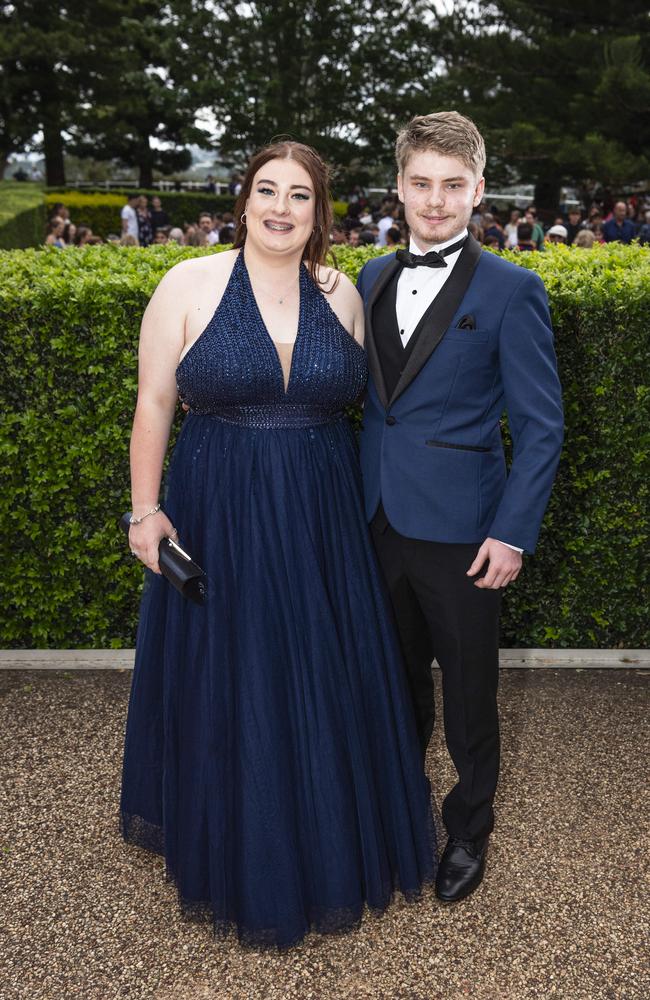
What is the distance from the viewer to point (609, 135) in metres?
23.8

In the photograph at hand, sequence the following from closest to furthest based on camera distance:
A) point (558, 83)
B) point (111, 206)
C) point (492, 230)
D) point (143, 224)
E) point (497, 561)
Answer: point (497, 561), point (492, 230), point (143, 224), point (558, 83), point (111, 206)

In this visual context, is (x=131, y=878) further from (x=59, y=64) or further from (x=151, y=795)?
(x=59, y=64)

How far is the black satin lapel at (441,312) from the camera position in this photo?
2.63 m

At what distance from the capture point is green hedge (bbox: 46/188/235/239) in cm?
2661

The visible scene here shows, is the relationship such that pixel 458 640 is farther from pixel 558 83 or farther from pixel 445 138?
pixel 558 83

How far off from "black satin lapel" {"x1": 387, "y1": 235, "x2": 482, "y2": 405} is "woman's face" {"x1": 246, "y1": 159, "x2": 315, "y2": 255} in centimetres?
44

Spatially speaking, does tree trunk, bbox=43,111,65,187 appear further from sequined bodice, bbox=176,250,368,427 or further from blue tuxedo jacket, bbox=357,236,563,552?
blue tuxedo jacket, bbox=357,236,563,552

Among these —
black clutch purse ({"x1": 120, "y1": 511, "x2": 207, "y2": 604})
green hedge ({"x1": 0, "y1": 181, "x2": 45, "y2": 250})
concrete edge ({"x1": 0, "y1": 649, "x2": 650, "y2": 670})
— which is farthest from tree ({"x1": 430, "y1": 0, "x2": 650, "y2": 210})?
black clutch purse ({"x1": 120, "y1": 511, "x2": 207, "y2": 604})

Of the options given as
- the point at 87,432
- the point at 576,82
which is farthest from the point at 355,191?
the point at 87,432

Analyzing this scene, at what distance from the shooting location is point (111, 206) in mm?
27062

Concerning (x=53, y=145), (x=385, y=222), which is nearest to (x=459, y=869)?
(x=385, y=222)

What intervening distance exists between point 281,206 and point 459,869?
211cm

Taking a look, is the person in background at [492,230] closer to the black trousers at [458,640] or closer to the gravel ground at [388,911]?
the gravel ground at [388,911]

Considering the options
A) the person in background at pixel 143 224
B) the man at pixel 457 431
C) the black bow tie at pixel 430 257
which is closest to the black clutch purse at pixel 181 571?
the man at pixel 457 431
